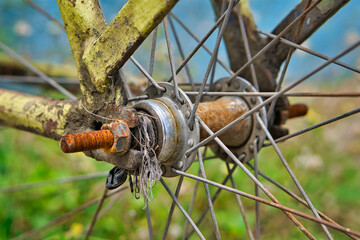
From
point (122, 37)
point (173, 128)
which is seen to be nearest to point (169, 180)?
point (173, 128)

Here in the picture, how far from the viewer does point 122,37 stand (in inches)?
27.9

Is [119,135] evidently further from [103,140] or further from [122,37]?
[122,37]

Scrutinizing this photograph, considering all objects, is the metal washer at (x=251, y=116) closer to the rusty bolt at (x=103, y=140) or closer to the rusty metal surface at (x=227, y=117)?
the rusty metal surface at (x=227, y=117)

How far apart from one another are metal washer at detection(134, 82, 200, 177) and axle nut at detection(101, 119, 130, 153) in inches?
3.1

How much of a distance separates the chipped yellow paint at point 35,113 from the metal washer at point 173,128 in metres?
0.25

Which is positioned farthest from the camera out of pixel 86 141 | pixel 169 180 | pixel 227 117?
pixel 169 180

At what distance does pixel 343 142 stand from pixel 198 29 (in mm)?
1631

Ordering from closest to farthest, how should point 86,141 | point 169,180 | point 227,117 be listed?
point 86,141, point 227,117, point 169,180

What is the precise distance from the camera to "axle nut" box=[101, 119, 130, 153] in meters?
0.71

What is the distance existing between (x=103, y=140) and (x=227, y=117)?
376 mm

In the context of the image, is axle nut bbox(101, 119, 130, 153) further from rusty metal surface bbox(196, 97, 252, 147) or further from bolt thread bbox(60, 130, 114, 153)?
rusty metal surface bbox(196, 97, 252, 147)

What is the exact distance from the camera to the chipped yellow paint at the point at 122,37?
2.10 feet

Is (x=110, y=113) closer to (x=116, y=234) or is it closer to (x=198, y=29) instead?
(x=116, y=234)

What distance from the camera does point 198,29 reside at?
90.4 inches
